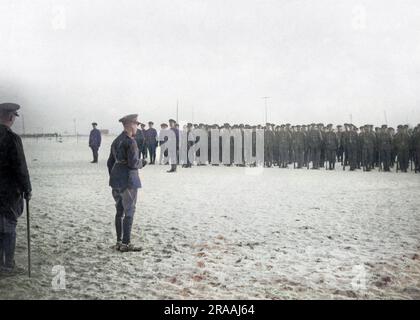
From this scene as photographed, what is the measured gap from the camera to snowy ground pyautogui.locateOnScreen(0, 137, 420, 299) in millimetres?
4117

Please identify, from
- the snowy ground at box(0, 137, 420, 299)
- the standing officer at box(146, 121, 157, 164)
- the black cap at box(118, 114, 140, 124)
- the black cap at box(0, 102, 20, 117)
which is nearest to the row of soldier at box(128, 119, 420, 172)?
the standing officer at box(146, 121, 157, 164)

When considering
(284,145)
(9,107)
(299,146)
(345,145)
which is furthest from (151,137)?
(9,107)

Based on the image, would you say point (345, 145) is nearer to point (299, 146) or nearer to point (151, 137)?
point (299, 146)

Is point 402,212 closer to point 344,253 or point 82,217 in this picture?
point 344,253

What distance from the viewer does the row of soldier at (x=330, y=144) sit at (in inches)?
663

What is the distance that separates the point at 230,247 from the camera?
5.62m

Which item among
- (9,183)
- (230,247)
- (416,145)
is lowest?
(230,247)

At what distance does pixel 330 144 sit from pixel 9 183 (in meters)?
15.8

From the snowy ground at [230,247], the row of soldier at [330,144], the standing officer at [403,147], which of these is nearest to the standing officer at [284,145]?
the row of soldier at [330,144]

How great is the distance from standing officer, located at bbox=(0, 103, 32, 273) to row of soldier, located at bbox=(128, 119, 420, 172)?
13.1 meters

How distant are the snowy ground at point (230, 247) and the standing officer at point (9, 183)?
40 centimetres
